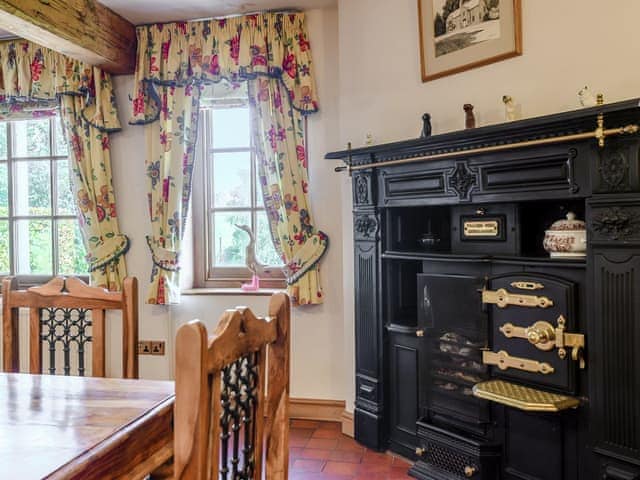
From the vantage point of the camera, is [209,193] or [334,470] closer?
[334,470]

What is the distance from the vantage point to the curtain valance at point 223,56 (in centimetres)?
313

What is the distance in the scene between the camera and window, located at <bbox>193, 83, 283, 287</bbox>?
3439 mm

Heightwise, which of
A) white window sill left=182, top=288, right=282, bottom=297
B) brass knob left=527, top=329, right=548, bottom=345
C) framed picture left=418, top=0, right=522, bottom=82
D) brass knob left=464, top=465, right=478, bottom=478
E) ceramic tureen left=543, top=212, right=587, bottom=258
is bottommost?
brass knob left=464, top=465, right=478, bottom=478

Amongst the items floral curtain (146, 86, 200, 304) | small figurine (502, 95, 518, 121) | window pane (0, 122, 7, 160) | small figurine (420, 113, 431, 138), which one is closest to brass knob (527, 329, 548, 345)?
small figurine (502, 95, 518, 121)

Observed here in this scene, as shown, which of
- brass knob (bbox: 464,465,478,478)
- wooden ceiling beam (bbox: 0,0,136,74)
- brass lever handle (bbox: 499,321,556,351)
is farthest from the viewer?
wooden ceiling beam (bbox: 0,0,136,74)

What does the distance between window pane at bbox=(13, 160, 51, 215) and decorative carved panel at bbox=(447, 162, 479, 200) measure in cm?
288

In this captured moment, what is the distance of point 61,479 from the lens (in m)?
0.90

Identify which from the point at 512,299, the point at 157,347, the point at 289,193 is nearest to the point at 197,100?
the point at 289,193

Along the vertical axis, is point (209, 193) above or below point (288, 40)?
below

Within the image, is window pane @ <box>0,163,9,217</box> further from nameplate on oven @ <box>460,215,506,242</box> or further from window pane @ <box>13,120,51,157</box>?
nameplate on oven @ <box>460,215,506,242</box>

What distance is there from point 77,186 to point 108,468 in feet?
9.06

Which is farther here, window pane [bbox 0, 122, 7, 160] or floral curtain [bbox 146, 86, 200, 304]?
window pane [bbox 0, 122, 7, 160]

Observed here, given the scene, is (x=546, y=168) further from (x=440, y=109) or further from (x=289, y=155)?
(x=289, y=155)

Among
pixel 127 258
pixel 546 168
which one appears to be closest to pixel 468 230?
pixel 546 168
